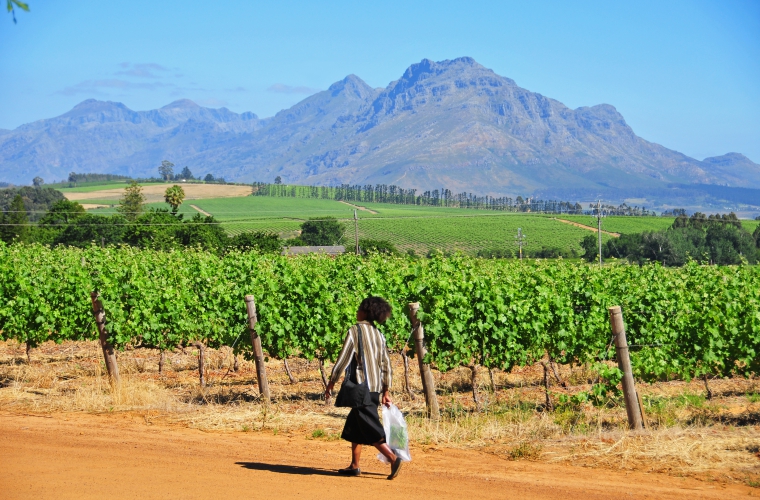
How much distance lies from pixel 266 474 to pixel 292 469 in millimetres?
310

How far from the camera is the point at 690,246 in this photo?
224ft

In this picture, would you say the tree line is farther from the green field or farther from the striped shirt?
the striped shirt

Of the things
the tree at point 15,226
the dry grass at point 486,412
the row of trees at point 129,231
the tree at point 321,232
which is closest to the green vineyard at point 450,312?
the dry grass at point 486,412

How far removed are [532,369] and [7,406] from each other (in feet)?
32.5

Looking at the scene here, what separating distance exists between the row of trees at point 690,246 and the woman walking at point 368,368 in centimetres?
6290

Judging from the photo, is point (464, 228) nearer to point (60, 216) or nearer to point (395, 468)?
point (60, 216)

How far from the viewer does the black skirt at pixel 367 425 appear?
21.8 ft

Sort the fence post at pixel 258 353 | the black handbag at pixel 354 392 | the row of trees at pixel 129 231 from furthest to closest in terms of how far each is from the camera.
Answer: the row of trees at pixel 129 231 < the fence post at pixel 258 353 < the black handbag at pixel 354 392

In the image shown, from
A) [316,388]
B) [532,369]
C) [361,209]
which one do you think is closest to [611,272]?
[532,369]

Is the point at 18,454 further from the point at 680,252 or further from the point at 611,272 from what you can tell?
the point at 680,252

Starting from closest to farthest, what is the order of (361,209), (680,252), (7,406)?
(7,406)
(680,252)
(361,209)

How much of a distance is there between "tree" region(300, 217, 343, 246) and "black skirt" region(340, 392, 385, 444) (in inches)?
2949

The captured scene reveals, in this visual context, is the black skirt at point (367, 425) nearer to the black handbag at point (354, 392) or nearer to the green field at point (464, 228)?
the black handbag at point (354, 392)

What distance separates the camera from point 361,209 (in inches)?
6462
